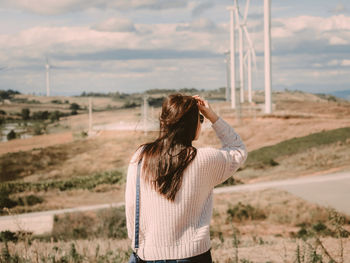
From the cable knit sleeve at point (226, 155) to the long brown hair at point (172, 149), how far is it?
165mm

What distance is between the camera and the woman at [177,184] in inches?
112

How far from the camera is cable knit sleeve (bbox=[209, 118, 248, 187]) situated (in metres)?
2.89

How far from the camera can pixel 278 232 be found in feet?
45.8

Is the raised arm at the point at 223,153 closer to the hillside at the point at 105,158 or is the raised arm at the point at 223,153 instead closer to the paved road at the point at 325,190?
the paved road at the point at 325,190

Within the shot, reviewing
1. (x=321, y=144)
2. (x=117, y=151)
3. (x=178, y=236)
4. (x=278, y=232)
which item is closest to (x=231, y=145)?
(x=178, y=236)

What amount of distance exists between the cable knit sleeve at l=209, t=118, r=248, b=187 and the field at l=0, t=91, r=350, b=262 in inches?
17.9

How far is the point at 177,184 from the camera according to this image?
2.85m

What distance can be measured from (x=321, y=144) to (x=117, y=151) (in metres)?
23.0

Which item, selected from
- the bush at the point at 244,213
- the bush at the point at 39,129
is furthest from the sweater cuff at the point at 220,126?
the bush at the point at 39,129

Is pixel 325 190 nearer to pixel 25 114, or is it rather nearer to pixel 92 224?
pixel 92 224

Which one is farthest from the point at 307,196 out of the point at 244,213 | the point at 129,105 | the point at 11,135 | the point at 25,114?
the point at 129,105

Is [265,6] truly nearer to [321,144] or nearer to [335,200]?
[321,144]

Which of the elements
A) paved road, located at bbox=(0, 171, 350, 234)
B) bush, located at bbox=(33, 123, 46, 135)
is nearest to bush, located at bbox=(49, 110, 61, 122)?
bush, located at bbox=(33, 123, 46, 135)

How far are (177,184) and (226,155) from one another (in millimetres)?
358
